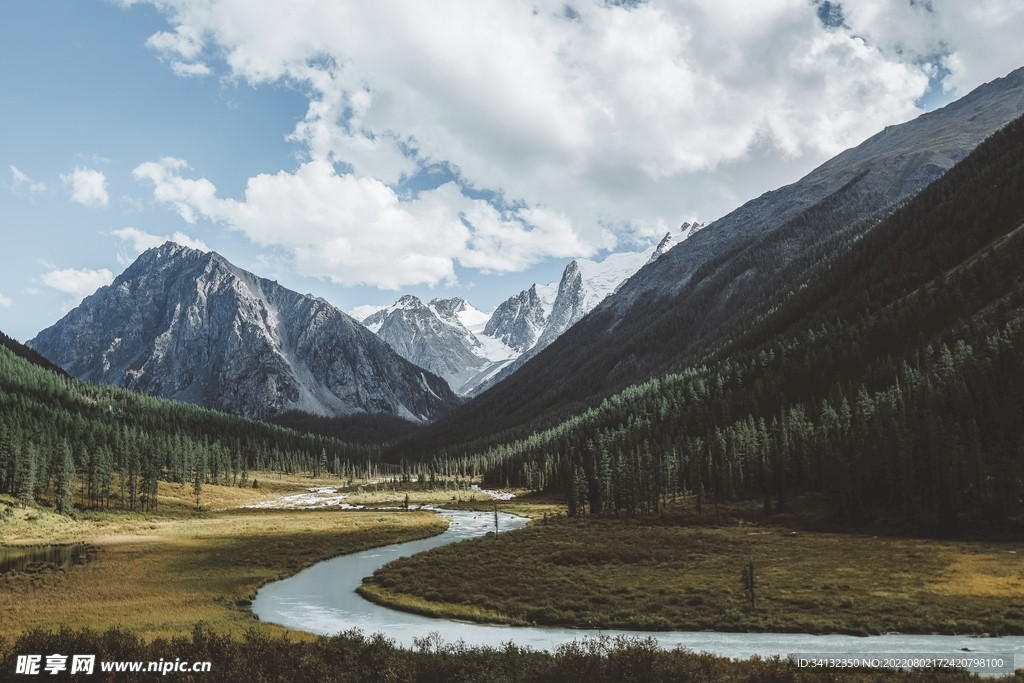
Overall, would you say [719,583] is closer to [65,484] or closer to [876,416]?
[876,416]

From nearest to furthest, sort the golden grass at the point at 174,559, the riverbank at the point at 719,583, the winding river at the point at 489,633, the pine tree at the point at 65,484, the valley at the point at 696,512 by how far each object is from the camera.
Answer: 1. the winding river at the point at 489,633
2. the riverbank at the point at 719,583
3. the valley at the point at 696,512
4. the golden grass at the point at 174,559
5. the pine tree at the point at 65,484

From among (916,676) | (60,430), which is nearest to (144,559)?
(916,676)

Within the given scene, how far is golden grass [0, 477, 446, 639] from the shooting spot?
4144 cm

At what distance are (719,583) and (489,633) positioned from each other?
2212 cm

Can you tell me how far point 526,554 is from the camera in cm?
6406

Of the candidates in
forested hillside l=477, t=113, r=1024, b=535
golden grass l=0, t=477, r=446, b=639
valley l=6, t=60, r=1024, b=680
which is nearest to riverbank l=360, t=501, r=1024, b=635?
valley l=6, t=60, r=1024, b=680

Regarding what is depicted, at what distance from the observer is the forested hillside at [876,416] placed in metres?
81.8

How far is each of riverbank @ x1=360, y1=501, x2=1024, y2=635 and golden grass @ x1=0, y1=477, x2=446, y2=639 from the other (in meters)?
14.0

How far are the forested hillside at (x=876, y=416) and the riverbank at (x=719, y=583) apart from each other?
634 inches

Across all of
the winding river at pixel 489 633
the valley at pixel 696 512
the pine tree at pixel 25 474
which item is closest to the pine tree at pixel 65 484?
the valley at pixel 696 512

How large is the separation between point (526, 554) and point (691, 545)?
21.0 m

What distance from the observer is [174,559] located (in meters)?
68.0

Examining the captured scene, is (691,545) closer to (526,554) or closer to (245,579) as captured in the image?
(526,554)

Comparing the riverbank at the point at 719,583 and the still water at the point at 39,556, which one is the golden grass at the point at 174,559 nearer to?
the still water at the point at 39,556
